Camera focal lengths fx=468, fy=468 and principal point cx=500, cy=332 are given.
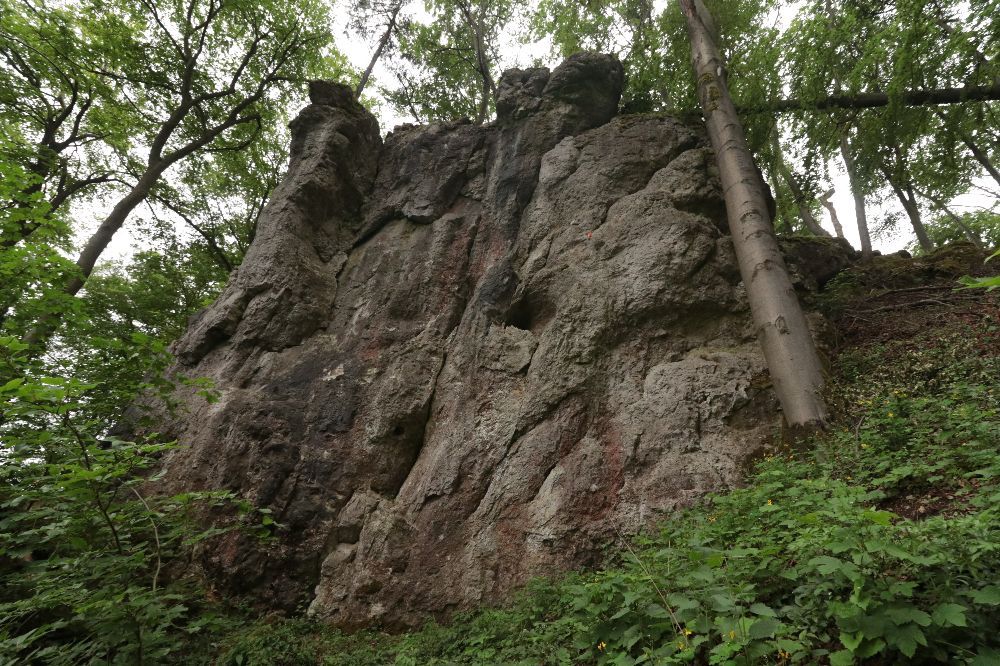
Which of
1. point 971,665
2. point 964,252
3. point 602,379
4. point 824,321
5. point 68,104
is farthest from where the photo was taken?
point 68,104

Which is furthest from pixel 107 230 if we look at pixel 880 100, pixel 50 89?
pixel 880 100

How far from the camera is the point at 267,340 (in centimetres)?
830

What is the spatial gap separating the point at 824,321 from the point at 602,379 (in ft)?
11.5

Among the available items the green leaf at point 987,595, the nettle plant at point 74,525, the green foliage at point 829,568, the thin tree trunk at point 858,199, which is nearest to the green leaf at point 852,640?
the green foliage at point 829,568

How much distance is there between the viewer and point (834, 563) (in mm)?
2223

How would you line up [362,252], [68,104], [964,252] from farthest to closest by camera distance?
[68,104]
[362,252]
[964,252]

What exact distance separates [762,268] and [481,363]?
4.07 m

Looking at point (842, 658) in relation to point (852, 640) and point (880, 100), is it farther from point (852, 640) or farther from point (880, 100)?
point (880, 100)

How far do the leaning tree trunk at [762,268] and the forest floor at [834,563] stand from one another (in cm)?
42

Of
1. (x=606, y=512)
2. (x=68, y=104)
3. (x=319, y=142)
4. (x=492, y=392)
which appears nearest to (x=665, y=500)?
(x=606, y=512)

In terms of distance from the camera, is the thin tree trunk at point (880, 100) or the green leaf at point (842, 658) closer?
the green leaf at point (842, 658)

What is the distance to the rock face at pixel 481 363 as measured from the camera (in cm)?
561

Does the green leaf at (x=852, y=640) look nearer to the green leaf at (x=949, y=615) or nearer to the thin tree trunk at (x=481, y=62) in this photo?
the green leaf at (x=949, y=615)

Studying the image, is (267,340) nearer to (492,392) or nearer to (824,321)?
(492,392)
